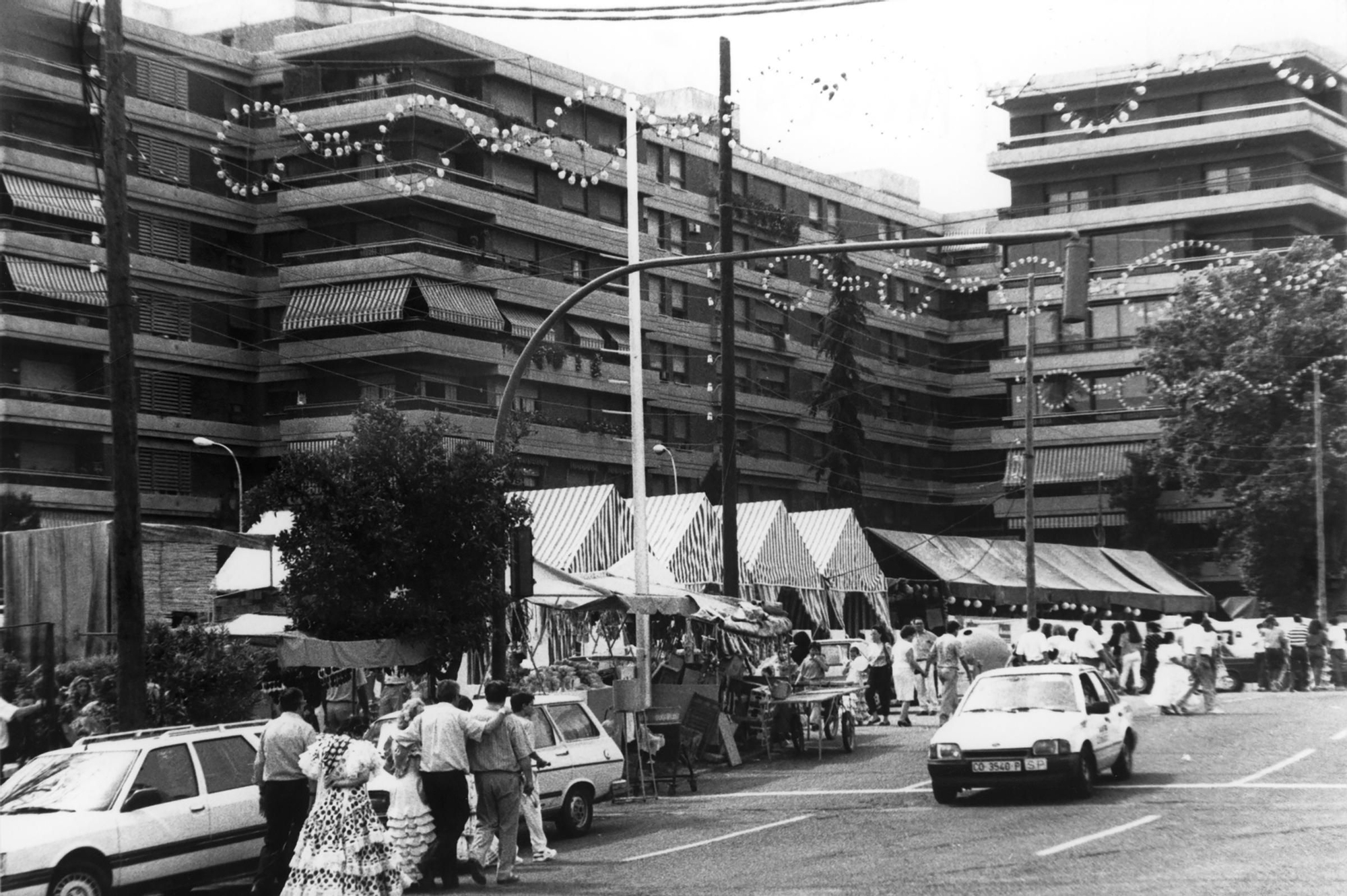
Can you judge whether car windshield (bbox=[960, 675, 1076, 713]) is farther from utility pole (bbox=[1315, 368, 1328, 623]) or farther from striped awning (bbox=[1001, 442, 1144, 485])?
striped awning (bbox=[1001, 442, 1144, 485])

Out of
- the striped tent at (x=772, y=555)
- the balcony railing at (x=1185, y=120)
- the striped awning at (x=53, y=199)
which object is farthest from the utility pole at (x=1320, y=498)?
the striped awning at (x=53, y=199)

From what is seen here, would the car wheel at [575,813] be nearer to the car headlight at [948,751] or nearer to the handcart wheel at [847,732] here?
the car headlight at [948,751]

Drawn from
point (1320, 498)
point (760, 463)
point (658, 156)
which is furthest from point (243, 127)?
point (1320, 498)

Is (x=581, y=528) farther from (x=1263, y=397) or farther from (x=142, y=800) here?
(x=1263, y=397)

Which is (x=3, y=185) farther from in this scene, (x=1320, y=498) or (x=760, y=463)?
(x=1320, y=498)

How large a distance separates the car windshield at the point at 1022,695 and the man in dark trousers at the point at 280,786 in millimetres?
8514

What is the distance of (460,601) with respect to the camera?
2112 centimetres

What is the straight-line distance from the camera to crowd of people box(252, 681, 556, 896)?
1294 cm

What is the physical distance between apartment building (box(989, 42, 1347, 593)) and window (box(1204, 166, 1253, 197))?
0.07 meters

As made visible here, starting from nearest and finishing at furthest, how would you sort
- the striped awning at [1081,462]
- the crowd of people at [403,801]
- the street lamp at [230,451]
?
the crowd of people at [403,801]
the street lamp at [230,451]
the striped awning at [1081,462]

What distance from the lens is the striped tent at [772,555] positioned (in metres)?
39.0

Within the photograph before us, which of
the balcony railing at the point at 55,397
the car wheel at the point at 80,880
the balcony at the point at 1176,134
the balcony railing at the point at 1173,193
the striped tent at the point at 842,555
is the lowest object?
the car wheel at the point at 80,880

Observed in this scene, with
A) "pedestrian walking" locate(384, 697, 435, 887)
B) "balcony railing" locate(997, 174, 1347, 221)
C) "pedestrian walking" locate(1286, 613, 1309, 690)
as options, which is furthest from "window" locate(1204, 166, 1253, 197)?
"pedestrian walking" locate(384, 697, 435, 887)

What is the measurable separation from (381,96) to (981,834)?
43.9 metres
